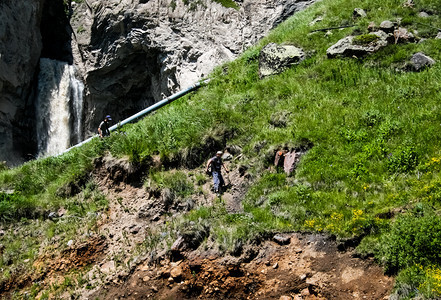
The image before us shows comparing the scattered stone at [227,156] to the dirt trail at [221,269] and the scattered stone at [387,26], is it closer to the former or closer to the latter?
the dirt trail at [221,269]

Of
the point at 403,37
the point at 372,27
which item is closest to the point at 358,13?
the point at 372,27

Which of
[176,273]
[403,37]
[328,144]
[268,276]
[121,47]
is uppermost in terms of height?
[121,47]

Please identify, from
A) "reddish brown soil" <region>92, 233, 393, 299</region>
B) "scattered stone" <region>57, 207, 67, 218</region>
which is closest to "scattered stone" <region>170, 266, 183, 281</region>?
"reddish brown soil" <region>92, 233, 393, 299</region>

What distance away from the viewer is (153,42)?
2734 cm

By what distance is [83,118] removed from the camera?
99.0 feet

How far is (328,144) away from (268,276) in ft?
16.3

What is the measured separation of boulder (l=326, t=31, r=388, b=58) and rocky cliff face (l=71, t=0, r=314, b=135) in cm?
899

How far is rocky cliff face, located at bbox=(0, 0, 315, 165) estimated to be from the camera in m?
26.1

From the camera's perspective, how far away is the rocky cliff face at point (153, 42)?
25875 mm

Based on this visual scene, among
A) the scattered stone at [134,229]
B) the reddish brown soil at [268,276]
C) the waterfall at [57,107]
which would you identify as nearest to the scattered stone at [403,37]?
the reddish brown soil at [268,276]

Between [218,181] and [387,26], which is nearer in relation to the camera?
[218,181]

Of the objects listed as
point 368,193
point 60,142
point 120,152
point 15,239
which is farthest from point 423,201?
point 60,142

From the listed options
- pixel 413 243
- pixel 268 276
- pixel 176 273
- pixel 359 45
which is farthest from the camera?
pixel 359 45

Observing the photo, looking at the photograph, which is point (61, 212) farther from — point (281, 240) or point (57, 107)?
point (57, 107)
